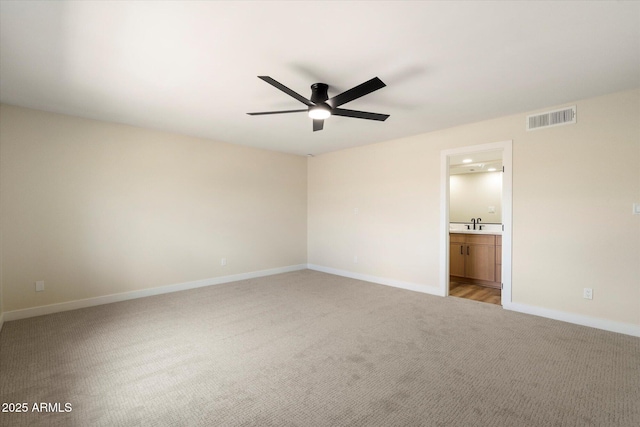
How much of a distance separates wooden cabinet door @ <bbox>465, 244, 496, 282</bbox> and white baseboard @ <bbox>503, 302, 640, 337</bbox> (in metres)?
1.30

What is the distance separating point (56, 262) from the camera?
3664mm

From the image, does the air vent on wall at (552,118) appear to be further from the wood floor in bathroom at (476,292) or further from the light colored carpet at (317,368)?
the wood floor in bathroom at (476,292)

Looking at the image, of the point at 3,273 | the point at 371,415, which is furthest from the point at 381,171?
the point at 3,273

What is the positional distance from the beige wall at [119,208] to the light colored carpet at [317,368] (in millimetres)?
635

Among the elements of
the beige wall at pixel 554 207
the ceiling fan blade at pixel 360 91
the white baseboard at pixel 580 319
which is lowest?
the white baseboard at pixel 580 319

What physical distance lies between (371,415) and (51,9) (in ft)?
10.8

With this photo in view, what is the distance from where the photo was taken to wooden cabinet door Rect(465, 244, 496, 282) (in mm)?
4926

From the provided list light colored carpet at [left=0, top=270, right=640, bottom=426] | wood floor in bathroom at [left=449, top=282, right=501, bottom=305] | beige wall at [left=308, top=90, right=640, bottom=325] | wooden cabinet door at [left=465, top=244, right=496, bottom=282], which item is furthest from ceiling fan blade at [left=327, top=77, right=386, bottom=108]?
wooden cabinet door at [left=465, top=244, right=496, bottom=282]

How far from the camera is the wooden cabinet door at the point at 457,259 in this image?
530cm

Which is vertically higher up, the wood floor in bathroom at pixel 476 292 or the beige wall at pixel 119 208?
the beige wall at pixel 119 208

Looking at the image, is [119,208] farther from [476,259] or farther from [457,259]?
[476,259]

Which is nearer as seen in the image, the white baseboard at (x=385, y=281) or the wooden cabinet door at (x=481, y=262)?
the white baseboard at (x=385, y=281)

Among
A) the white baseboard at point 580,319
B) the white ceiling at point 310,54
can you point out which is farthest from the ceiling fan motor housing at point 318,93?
the white baseboard at point 580,319

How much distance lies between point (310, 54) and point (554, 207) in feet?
11.0
